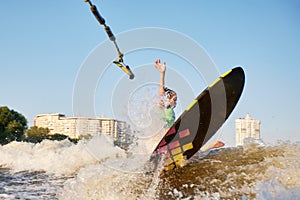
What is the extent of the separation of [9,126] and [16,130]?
106cm

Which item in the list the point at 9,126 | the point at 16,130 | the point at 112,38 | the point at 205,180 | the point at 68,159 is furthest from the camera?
the point at 16,130

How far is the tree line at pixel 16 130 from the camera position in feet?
131

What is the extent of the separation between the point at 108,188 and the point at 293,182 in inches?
80.4

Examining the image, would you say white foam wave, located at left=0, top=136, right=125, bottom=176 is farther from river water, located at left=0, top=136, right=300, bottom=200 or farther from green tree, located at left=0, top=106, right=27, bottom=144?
green tree, located at left=0, top=106, right=27, bottom=144

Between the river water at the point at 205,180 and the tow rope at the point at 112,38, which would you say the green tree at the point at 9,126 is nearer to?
the tow rope at the point at 112,38

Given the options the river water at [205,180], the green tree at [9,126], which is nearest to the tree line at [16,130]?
the green tree at [9,126]

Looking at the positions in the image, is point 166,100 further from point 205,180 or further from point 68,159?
point 68,159

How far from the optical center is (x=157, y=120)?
5340 mm

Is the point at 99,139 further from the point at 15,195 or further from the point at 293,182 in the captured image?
the point at 293,182

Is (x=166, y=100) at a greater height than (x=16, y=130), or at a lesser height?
lesser

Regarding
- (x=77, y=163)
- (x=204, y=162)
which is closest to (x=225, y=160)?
(x=204, y=162)

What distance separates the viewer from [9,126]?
40688 mm

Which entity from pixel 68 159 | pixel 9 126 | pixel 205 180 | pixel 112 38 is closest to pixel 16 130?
pixel 9 126

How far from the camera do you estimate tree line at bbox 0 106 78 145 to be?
40.1 meters
